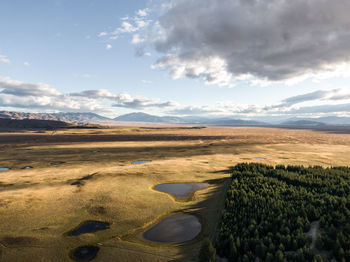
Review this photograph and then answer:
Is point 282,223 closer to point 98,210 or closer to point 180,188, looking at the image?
point 180,188

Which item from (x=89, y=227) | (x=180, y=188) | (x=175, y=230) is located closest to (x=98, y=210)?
(x=89, y=227)

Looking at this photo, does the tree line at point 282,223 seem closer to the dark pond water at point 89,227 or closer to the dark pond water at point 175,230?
the dark pond water at point 175,230

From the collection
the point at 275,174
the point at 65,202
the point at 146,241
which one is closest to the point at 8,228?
the point at 65,202

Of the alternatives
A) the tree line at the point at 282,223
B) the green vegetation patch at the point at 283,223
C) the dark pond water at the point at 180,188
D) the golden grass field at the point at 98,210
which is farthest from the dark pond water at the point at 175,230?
the dark pond water at the point at 180,188

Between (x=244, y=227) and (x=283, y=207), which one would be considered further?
(x=283, y=207)

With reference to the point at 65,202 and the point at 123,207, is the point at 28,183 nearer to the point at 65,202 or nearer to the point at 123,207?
the point at 65,202
